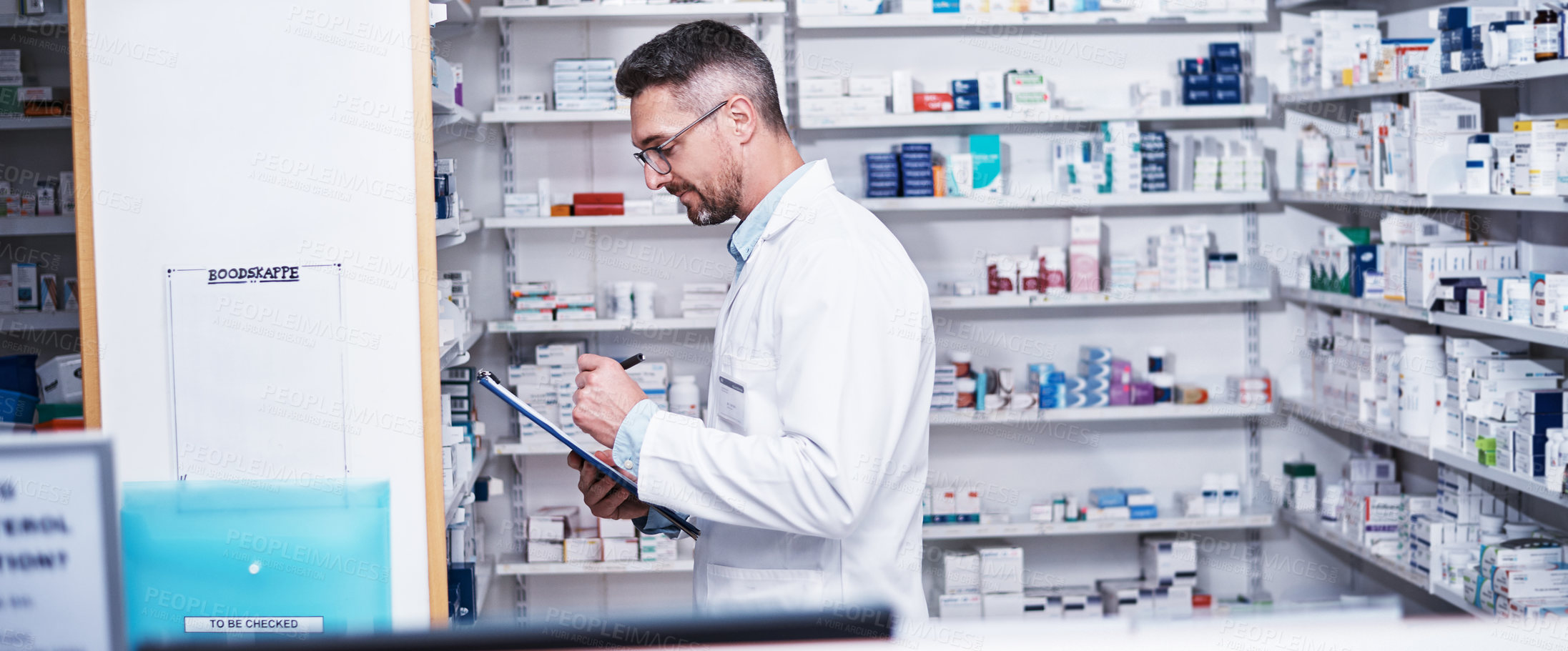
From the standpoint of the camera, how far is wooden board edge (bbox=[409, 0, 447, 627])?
79.9 inches

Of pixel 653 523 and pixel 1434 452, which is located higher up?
pixel 653 523

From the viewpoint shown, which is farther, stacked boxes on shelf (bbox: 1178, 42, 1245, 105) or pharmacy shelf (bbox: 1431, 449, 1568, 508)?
stacked boxes on shelf (bbox: 1178, 42, 1245, 105)

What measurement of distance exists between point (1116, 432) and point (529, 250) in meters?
2.34

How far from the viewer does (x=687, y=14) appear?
3879 mm

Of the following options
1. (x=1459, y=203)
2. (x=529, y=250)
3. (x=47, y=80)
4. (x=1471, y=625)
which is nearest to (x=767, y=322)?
(x=1471, y=625)

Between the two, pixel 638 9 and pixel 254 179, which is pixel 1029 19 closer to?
pixel 638 9

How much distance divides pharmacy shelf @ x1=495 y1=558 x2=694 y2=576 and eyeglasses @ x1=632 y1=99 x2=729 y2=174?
2.35 metres

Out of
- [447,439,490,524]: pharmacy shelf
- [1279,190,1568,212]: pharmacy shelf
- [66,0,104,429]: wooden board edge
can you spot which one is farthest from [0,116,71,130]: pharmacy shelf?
[1279,190,1568,212]: pharmacy shelf

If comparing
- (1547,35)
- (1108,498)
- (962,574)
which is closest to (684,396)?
(962,574)

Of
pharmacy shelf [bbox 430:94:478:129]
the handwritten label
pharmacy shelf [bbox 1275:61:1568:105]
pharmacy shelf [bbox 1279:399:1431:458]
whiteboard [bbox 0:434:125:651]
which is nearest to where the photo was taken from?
whiteboard [bbox 0:434:125:651]

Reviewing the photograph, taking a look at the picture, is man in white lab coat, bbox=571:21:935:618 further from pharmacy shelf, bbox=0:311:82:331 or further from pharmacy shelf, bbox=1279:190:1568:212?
pharmacy shelf, bbox=0:311:82:331

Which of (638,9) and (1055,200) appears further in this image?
(1055,200)

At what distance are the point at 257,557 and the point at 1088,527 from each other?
320 cm

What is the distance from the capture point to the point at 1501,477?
304cm
